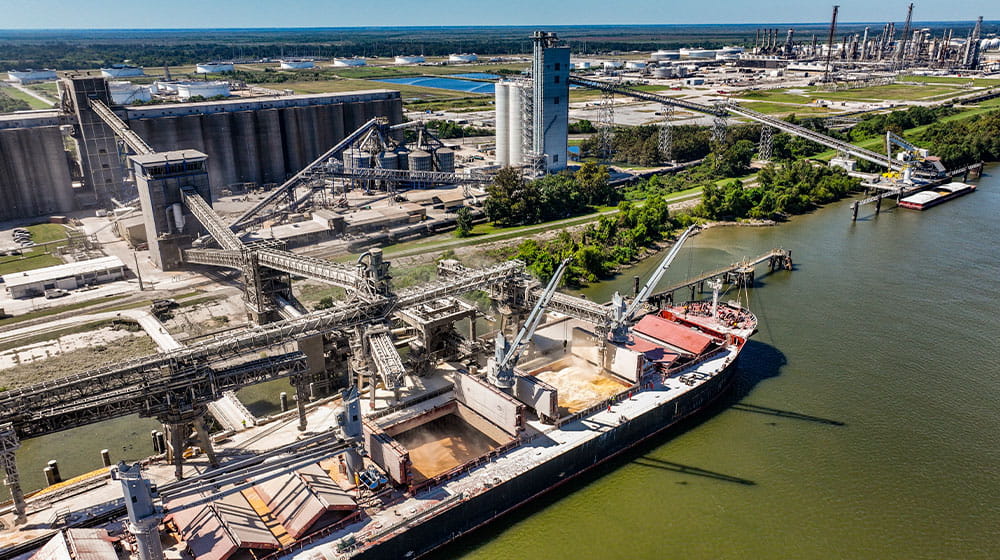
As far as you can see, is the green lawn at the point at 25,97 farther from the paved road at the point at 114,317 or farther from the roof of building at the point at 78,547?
the roof of building at the point at 78,547

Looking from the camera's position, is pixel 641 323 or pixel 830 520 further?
pixel 641 323

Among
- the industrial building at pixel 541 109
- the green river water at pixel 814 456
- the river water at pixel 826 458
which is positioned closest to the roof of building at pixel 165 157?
the green river water at pixel 814 456

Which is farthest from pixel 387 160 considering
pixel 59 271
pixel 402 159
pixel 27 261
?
pixel 27 261

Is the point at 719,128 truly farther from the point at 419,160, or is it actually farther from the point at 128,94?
the point at 128,94

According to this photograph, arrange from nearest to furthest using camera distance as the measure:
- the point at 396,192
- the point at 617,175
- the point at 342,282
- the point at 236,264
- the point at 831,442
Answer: the point at 831,442
the point at 342,282
the point at 236,264
the point at 396,192
the point at 617,175

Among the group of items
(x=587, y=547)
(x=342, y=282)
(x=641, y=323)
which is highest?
(x=342, y=282)

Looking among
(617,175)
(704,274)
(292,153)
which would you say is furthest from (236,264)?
(617,175)

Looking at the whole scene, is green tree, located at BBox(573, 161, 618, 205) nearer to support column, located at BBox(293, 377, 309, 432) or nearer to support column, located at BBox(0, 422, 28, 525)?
support column, located at BBox(293, 377, 309, 432)

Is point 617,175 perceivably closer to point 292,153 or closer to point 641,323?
point 292,153
